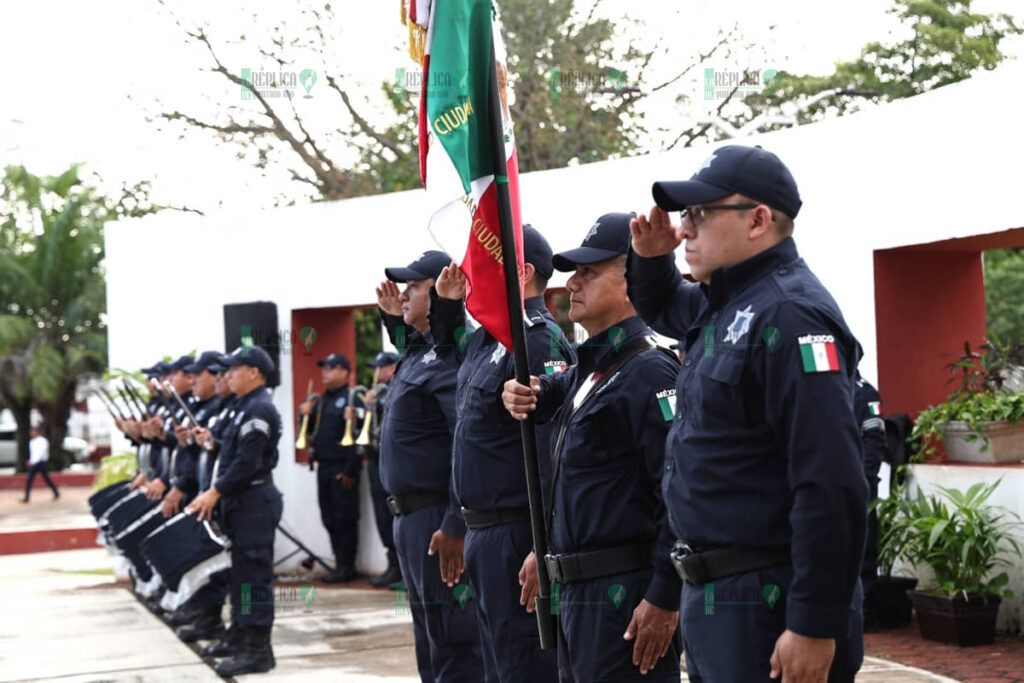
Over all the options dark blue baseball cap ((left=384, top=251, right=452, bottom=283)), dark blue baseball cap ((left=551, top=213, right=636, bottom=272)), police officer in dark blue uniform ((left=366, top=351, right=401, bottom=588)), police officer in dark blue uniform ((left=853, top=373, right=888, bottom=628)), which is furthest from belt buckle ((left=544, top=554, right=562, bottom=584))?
police officer in dark blue uniform ((left=366, top=351, right=401, bottom=588))

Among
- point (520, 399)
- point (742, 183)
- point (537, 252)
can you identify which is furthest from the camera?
point (537, 252)

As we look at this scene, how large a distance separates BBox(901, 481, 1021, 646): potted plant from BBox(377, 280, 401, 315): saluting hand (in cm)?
340

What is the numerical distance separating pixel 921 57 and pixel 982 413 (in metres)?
19.8

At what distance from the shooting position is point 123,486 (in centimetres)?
1216

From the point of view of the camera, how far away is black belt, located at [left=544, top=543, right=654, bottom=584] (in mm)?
3996

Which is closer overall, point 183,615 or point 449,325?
point 449,325

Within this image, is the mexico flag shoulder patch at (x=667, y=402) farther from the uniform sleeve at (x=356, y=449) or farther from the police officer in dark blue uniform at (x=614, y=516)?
the uniform sleeve at (x=356, y=449)

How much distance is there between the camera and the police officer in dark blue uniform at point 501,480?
186 inches

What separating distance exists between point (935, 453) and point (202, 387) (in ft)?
18.1

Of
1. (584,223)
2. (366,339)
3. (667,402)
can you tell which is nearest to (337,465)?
(584,223)

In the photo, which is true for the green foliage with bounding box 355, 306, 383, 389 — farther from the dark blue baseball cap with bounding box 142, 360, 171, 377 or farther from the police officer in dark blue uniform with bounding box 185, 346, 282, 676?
the police officer in dark blue uniform with bounding box 185, 346, 282, 676

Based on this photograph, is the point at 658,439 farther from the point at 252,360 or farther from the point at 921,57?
the point at 921,57

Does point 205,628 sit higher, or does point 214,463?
point 214,463

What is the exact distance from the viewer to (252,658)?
816 centimetres
